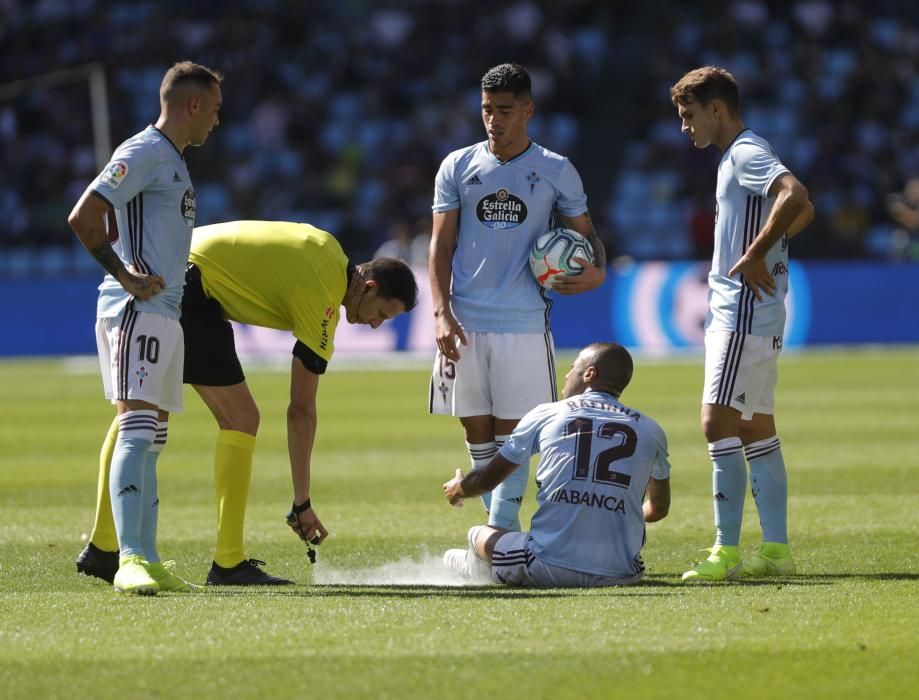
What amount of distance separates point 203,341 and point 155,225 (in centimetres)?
76

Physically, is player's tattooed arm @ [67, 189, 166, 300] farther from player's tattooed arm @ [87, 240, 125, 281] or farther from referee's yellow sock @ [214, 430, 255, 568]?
referee's yellow sock @ [214, 430, 255, 568]

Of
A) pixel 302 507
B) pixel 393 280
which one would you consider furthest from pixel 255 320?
pixel 302 507

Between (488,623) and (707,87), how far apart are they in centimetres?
296

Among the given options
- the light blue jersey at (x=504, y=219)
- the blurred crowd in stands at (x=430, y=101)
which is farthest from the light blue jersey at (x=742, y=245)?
the blurred crowd in stands at (x=430, y=101)

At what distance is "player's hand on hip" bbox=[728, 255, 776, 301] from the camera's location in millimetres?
6867

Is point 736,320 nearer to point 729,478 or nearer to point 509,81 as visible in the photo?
point 729,478

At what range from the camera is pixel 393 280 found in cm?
686

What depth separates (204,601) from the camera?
6164mm

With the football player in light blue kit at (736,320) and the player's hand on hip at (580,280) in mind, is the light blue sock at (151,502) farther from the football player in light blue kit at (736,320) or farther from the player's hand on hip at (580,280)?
the football player in light blue kit at (736,320)

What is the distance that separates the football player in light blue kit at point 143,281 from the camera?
Result: 252 inches

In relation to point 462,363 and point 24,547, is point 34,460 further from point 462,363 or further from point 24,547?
point 462,363

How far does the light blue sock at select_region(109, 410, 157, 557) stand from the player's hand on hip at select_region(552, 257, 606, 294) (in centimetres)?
203

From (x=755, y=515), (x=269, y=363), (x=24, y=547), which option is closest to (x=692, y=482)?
(x=755, y=515)

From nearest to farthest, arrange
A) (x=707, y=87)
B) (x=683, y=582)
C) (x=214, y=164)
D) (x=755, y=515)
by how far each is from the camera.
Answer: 1. (x=683, y=582)
2. (x=707, y=87)
3. (x=755, y=515)
4. (x=214, y=164)
